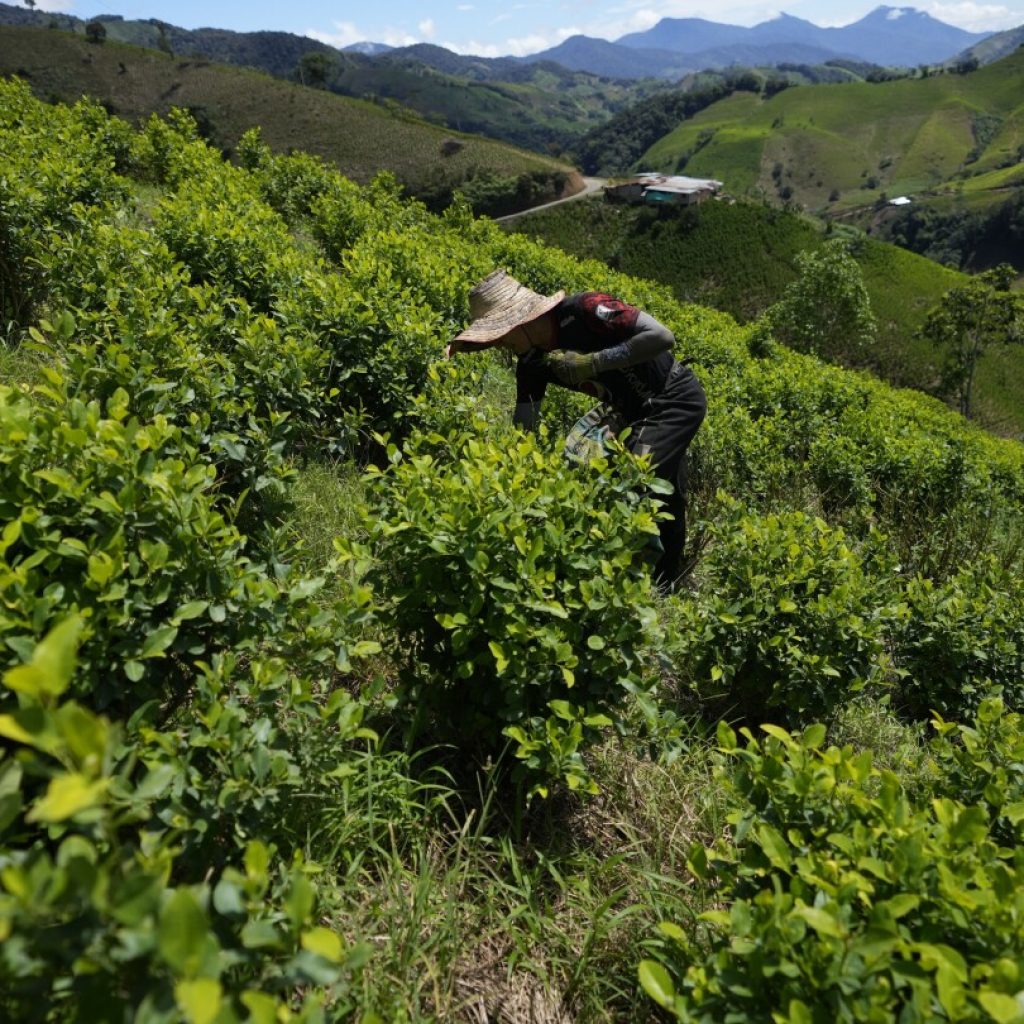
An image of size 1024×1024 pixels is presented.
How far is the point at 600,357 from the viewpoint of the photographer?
11.6 ft

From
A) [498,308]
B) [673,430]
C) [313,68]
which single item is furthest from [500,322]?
[313,68]

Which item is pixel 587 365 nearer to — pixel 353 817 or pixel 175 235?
pixel 353 817

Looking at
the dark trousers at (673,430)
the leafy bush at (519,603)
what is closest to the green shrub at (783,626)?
the dark trousers at (673,430)

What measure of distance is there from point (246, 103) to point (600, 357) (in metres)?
100

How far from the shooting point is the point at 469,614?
2123mm

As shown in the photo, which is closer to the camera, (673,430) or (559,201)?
Result: (673,430)

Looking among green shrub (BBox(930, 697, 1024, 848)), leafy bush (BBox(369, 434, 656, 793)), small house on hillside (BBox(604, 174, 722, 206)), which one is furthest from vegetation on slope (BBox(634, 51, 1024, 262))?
leafy bush (BBox(369, 434, 656, 793))

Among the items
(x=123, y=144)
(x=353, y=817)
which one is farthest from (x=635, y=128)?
(x=353, y=817)

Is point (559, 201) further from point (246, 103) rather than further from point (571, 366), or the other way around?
point (571, 366)

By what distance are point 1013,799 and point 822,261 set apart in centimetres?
3676

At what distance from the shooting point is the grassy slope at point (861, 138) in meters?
129

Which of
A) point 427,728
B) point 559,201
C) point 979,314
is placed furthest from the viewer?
point 559,201

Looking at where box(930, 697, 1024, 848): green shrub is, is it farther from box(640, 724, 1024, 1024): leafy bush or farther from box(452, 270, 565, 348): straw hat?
box(452, 270, 565, 348): straw hat

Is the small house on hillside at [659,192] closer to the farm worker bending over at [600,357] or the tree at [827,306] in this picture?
the tree at [827,306]
